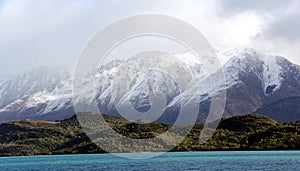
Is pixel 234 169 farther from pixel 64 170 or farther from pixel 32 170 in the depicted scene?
pixel 32 170

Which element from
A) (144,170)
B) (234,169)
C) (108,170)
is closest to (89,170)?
(108,170)

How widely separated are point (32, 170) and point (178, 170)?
5742cm

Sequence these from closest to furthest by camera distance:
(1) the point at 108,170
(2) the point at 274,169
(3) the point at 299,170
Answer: (3) the point at 299,170 < (2) the point at 274,169 < (1) the point at 108,170

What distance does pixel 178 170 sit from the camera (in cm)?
14038

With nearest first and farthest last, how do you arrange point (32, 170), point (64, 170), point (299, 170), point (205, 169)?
point (299, 170), point (205, 169), point (64, 170), point (32, 170)

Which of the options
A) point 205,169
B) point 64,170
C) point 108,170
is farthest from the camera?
point 64,170

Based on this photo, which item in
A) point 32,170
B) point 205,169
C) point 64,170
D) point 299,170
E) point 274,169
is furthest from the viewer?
point 32,170

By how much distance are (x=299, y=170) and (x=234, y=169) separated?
729 inches

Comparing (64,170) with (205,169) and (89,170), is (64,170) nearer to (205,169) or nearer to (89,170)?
(89,170)

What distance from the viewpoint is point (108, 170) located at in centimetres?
15075

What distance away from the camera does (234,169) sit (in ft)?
442

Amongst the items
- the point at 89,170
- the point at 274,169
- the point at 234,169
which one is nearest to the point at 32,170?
the point at 89,170

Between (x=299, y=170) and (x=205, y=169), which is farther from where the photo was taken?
(x=205, y=169)

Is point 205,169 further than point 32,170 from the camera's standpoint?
No
